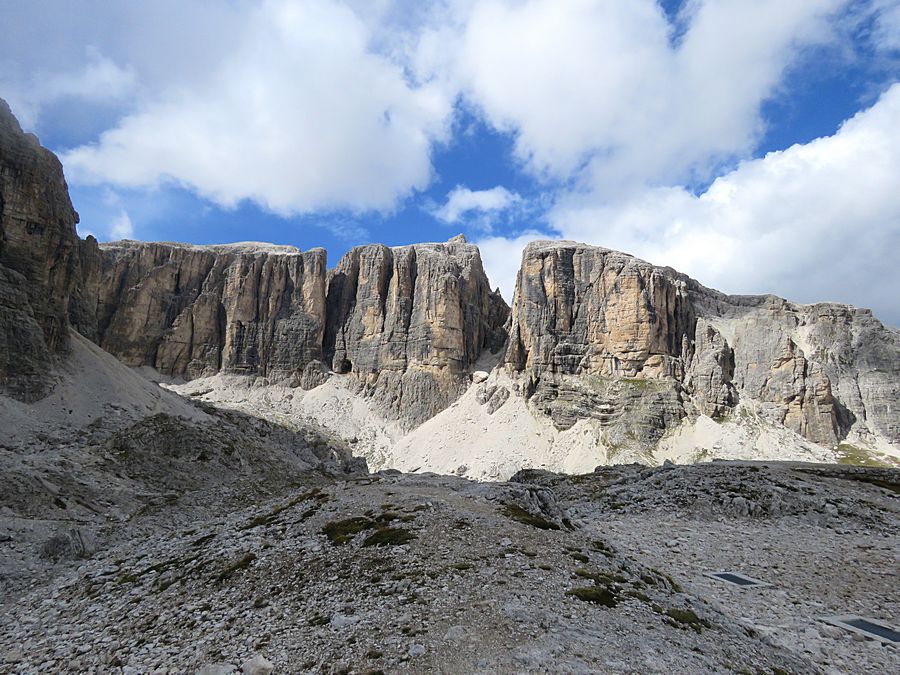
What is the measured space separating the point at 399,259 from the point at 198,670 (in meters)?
156

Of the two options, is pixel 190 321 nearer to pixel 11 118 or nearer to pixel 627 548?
pixel 11 118

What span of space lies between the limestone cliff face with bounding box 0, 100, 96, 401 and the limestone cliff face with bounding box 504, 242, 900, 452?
322 feet

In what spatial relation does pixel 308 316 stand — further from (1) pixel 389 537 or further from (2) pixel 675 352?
(1) pixel 389 537

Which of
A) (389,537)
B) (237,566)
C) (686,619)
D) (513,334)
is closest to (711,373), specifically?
(513,334)

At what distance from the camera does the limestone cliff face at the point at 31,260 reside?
60.1 metres

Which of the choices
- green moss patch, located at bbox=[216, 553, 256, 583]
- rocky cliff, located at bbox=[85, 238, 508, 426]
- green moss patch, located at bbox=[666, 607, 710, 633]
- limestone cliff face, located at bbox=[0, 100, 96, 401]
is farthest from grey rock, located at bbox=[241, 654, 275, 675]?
rocky cliff, located at bbox=[85, 238, 508, 426]

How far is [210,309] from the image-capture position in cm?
15975

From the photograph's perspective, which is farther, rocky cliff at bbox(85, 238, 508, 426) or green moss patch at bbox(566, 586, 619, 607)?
rocky cliff at bbox(85, 238, 508, 426)

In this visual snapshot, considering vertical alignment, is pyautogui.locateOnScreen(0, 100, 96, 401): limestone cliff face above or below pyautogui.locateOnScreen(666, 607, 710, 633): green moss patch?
above

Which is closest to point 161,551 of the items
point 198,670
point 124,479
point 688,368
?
point 198,670

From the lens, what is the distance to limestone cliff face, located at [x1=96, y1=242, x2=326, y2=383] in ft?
503

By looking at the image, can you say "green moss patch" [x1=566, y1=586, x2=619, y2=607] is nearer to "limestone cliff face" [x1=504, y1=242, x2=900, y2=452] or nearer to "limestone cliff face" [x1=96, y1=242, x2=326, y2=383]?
"limestone cliff face" [x1=504, y1=242, x2=900, y2=452]

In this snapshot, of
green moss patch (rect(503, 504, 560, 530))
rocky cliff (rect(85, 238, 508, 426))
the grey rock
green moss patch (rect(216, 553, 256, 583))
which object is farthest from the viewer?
rocky cliff (rect(85, 238, 508, 426))

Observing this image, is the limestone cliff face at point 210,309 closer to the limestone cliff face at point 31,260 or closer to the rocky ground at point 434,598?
the limestone cliff face at point 31,260
